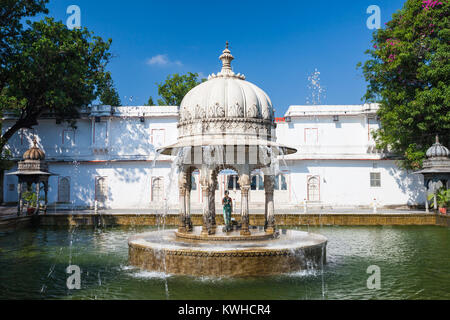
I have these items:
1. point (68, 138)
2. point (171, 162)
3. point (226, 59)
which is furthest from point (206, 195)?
point (68, 138)

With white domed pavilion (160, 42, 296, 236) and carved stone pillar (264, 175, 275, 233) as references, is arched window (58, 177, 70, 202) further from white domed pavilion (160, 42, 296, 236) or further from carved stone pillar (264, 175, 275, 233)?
carved stone pillar (264, 175, 275, 233)

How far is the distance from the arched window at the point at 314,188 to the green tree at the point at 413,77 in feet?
17.7

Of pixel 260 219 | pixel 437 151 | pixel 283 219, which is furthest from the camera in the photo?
pixel 437 151

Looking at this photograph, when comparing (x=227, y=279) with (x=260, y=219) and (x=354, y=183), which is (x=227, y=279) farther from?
(x=354, y=183)

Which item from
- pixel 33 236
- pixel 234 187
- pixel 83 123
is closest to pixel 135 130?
pixel 83 123

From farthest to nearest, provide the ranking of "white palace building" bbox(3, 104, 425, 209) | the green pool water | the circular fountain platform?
"white palace building" bbox(3, 104, 425, 209), the circular fountain platform, the green pool water

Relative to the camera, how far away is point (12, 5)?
65.5ft

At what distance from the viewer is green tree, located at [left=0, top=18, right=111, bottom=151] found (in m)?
20.8

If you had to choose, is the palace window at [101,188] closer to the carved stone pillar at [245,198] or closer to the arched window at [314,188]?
the arched window at [314,188]

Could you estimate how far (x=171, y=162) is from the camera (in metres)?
27.3

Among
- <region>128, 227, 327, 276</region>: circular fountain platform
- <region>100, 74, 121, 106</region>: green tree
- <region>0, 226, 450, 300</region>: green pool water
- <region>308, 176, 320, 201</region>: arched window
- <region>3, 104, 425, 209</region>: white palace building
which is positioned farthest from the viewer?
<region>100, 74, 121, 106</region>: green tree

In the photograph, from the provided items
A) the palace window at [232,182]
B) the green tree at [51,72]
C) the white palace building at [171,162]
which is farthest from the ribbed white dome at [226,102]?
the palace window at [232,182]

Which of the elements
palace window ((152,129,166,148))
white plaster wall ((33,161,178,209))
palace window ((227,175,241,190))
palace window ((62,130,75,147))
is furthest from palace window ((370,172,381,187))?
palace window ((62,130,75,147))

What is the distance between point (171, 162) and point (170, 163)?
0.36 meters
